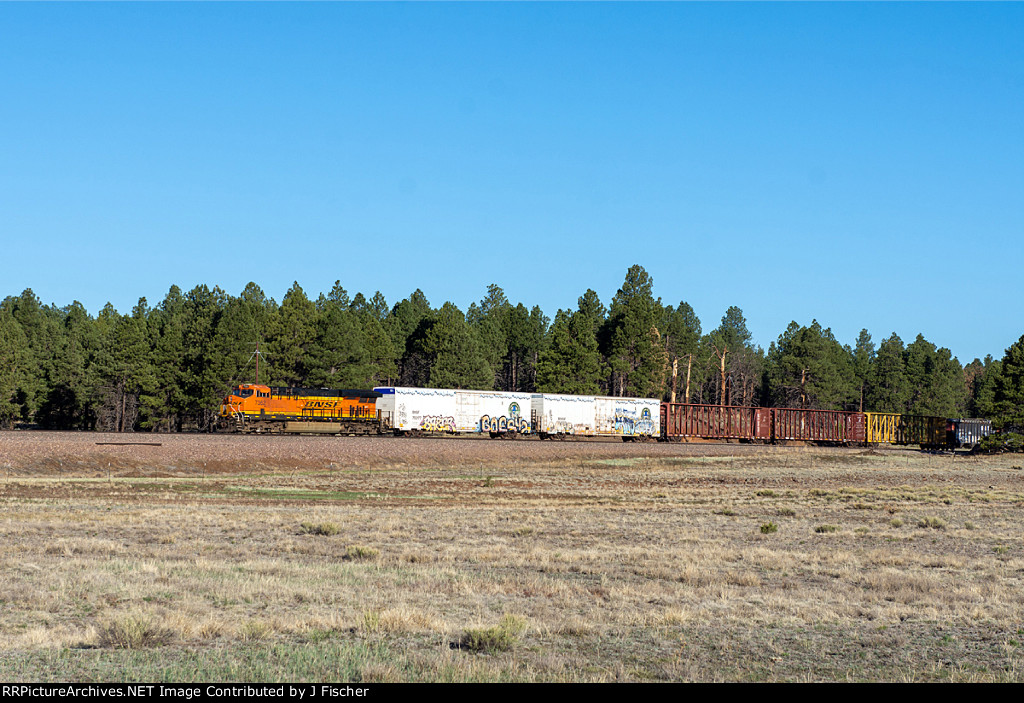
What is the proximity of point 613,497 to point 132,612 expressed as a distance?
81.9 feet

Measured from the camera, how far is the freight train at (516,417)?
66.2m

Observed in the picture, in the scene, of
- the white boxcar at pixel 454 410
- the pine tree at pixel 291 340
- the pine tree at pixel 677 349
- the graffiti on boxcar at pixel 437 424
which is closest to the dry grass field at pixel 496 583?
the white boxcar at pixel 454 410

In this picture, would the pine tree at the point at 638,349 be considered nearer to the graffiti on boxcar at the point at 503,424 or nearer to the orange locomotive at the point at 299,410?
the graffiti on boxcar at the point at 503,424

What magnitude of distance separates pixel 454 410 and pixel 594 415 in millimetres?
12447

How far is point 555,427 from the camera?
73.0 metres

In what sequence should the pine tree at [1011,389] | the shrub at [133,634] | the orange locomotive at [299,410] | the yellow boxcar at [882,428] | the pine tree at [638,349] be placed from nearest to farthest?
the shrub at [133,634], the orange locomotive at [299,410], the pine tree at [1011,389], the yellow boxcar at [882,428], the pine tree at [638,349]

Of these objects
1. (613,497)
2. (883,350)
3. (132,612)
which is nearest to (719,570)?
(132,612)

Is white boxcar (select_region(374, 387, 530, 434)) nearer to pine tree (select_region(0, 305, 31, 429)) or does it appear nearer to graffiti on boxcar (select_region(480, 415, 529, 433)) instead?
graffiti on boxcar (select_region(480, 415, 529, 433))

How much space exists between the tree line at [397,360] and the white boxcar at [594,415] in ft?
68.1

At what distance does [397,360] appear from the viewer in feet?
419

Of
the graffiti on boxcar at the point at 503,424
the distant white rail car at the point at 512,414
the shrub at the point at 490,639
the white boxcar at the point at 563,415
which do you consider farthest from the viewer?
the white boxcar at the point at 563,415

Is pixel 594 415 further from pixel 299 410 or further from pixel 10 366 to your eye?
pixel 10 366

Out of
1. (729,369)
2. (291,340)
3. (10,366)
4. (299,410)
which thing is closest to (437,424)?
(299,410)

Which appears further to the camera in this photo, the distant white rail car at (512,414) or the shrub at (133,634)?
the distant white rail car at (512,414)
